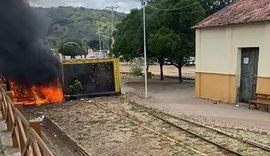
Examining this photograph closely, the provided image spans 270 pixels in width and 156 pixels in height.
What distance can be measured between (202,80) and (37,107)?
31.9 ft

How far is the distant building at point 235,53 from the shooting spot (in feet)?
57.0

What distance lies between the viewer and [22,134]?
5.87 metres

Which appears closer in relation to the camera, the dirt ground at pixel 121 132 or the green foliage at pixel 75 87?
the dirt ground at pixel 121 132

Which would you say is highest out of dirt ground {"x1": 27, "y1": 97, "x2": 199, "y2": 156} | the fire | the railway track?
the fire

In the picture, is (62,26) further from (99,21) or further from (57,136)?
(57,136)

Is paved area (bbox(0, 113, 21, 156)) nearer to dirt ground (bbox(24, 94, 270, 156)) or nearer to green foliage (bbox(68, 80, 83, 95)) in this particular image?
dirt ground (bbox(24, 94, 270, 156))

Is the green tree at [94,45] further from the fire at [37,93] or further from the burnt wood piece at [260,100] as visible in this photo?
the burnt wood piece at [260,100]

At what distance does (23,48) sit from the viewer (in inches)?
794

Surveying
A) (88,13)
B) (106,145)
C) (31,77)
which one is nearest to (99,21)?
(88,13)

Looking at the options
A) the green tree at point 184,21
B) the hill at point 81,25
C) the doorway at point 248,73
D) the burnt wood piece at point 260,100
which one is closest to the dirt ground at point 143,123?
the burnt wood piece at point 260,100

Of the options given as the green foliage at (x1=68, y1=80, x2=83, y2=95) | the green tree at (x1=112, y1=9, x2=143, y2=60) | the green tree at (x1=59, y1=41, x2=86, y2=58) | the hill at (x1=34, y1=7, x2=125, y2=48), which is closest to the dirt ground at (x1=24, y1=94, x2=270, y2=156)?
the green foliage at (x1=68, y1=80, x2=83, y2=95)

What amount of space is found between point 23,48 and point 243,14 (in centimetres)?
1204

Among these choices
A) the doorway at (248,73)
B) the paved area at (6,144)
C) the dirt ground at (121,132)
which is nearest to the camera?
the paved area at (6,144)

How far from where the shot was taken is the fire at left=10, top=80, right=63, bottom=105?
20891mm
